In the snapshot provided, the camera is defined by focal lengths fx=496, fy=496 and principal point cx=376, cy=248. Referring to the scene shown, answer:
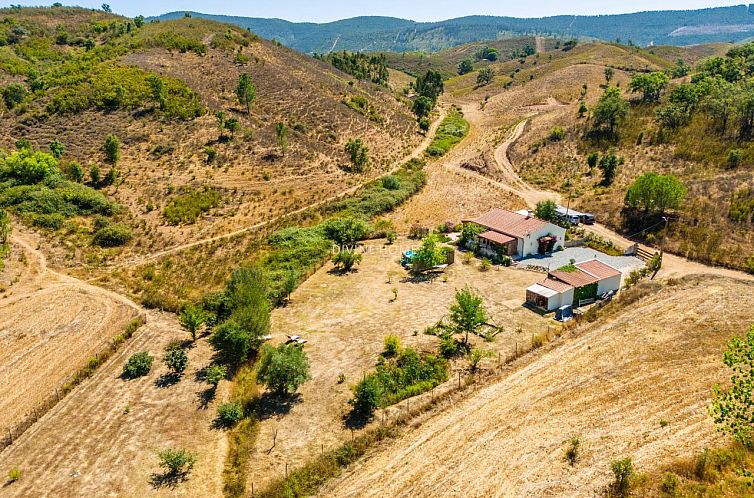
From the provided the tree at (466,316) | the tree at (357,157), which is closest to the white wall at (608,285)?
the tree at (466,316)

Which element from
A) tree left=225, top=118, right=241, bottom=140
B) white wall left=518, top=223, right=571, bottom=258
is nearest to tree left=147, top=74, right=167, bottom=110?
tree left=225, top=118, right=241, bottom=140

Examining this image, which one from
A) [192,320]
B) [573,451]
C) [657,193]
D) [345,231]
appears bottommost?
[573,451]

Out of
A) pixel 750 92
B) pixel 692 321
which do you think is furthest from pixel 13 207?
pixel 750 92

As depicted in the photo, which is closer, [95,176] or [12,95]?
[95,176]

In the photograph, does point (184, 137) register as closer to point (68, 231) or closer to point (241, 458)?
point (68, 231)

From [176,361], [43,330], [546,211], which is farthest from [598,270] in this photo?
[43,330]

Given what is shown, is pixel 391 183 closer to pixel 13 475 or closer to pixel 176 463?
pixel 176 463

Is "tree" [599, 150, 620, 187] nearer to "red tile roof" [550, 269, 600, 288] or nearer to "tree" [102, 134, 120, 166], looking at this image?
"red tile roof" [550, 269, 600, 288]
